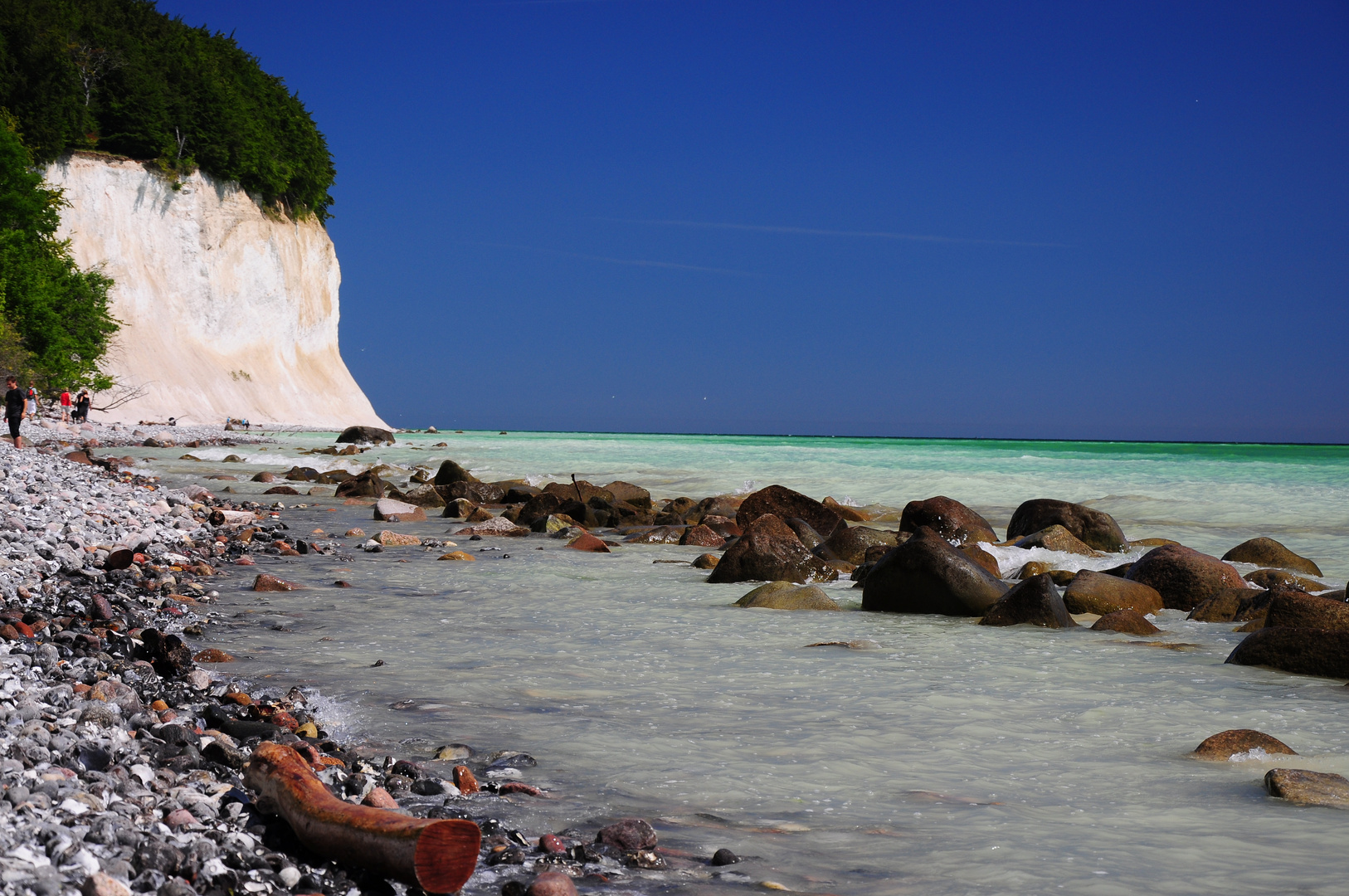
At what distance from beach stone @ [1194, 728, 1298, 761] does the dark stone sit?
6785 millimetres

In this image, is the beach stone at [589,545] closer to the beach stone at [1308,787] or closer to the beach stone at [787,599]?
the beach stone at [787,599]

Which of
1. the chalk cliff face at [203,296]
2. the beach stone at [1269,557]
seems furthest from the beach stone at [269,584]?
the chalk cliff face at [203,296]

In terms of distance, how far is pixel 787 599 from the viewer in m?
6.80

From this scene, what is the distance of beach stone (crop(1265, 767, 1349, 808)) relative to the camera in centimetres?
298

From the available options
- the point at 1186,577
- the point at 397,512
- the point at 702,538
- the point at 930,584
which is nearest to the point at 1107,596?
the point at 1186,577

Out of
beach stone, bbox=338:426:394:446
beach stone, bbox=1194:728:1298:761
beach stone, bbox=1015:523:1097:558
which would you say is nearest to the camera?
beach stone, bbox=1194:728:1298:761

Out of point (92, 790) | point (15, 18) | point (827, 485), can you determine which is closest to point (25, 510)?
point (92, 790)

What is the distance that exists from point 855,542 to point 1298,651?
185 inches

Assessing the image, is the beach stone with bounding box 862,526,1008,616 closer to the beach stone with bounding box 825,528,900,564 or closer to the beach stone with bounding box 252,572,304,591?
the beach stone with bounding box 825,528,900,564

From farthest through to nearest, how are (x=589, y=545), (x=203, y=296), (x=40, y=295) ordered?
(x=203, y=296), (x=40, y=295), (x=589, y=545)

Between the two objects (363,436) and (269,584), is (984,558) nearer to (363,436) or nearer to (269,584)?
(269,584)

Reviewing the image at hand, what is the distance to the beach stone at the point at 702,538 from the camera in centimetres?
1063

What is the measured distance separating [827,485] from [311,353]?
146 ft

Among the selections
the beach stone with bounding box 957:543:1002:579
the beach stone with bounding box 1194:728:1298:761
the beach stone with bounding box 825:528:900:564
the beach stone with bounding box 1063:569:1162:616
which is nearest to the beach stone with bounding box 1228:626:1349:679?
the beach stone with bounding box 1063:569:1162:616
